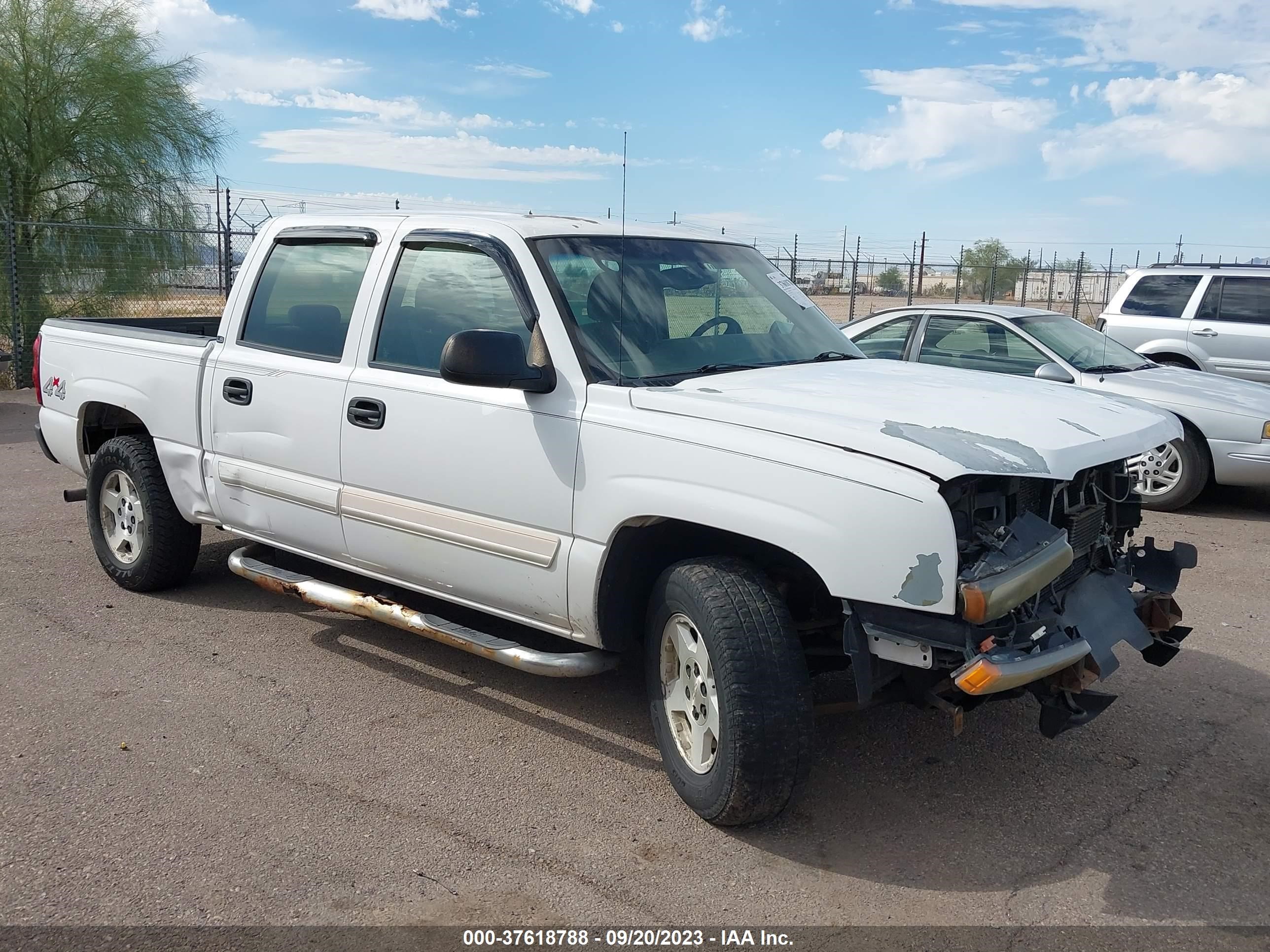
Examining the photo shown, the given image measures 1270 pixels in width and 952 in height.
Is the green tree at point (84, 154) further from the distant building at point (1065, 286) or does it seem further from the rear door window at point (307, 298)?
the distant building at point (1065, 286)

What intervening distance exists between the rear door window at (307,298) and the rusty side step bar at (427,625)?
3.32 feet

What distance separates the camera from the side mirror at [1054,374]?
6.91 meters

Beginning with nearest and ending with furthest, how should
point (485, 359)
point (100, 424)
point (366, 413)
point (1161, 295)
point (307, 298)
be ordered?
point (485, 359) < point (366, 413) < point (307, 298) < point (100, 424) < point (1161, 295)

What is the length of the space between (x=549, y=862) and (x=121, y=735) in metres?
1.89

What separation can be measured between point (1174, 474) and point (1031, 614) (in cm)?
588

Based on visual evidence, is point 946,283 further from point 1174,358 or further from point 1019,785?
point 1019,785

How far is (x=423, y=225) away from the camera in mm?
4555

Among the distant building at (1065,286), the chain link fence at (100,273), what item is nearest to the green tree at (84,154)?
the chain link fence at (100,273)

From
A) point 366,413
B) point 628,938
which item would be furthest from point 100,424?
point 628,938

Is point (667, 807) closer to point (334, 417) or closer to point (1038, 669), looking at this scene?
point (1038, 669)

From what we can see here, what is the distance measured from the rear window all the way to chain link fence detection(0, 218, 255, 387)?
11934mm

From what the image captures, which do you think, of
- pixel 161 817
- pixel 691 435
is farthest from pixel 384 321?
pixel 161 817

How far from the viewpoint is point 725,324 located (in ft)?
14.8

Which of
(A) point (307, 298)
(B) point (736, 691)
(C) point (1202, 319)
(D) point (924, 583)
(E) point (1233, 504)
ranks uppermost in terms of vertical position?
(A) point (307, 298)
